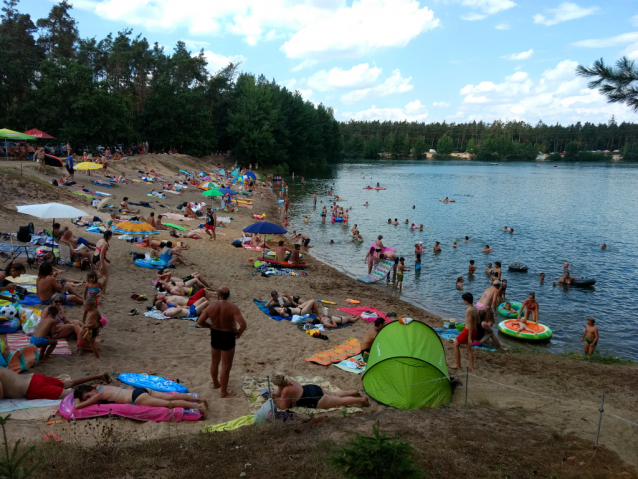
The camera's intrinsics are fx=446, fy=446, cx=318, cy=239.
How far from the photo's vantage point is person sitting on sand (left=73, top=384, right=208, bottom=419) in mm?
5870

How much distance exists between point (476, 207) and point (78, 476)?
140 ft

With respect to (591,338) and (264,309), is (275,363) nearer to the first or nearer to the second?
(264,309)

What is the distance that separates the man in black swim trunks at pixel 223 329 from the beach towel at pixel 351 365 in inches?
93.7

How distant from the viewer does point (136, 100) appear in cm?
5678

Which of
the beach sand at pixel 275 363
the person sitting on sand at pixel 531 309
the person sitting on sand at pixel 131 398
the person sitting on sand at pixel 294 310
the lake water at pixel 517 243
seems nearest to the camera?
the person sitting on sand at pixel 131 398

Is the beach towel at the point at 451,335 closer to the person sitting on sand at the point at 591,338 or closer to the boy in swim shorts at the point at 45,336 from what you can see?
the person sitting on sand at the point at 591,338

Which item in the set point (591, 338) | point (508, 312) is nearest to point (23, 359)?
point (591, 338)

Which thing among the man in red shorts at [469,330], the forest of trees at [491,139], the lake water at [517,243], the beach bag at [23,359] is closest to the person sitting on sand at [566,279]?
the lake water at [517,243]

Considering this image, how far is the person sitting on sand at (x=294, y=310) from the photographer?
11203 mm

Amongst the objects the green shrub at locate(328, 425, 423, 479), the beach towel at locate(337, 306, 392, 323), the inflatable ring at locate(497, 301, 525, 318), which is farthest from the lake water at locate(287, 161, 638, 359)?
the green shrub at locate(328, 425, 423, 479)

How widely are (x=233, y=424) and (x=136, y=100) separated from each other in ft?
194

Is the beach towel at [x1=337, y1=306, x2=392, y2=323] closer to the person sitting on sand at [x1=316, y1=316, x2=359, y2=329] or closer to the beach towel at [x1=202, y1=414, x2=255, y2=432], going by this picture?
the person sitting on sand at [x1=316, y1=316, x2=359, y2=329]

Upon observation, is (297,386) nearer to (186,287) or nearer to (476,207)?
(186,287)

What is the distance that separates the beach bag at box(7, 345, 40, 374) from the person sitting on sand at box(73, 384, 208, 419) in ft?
4.36
